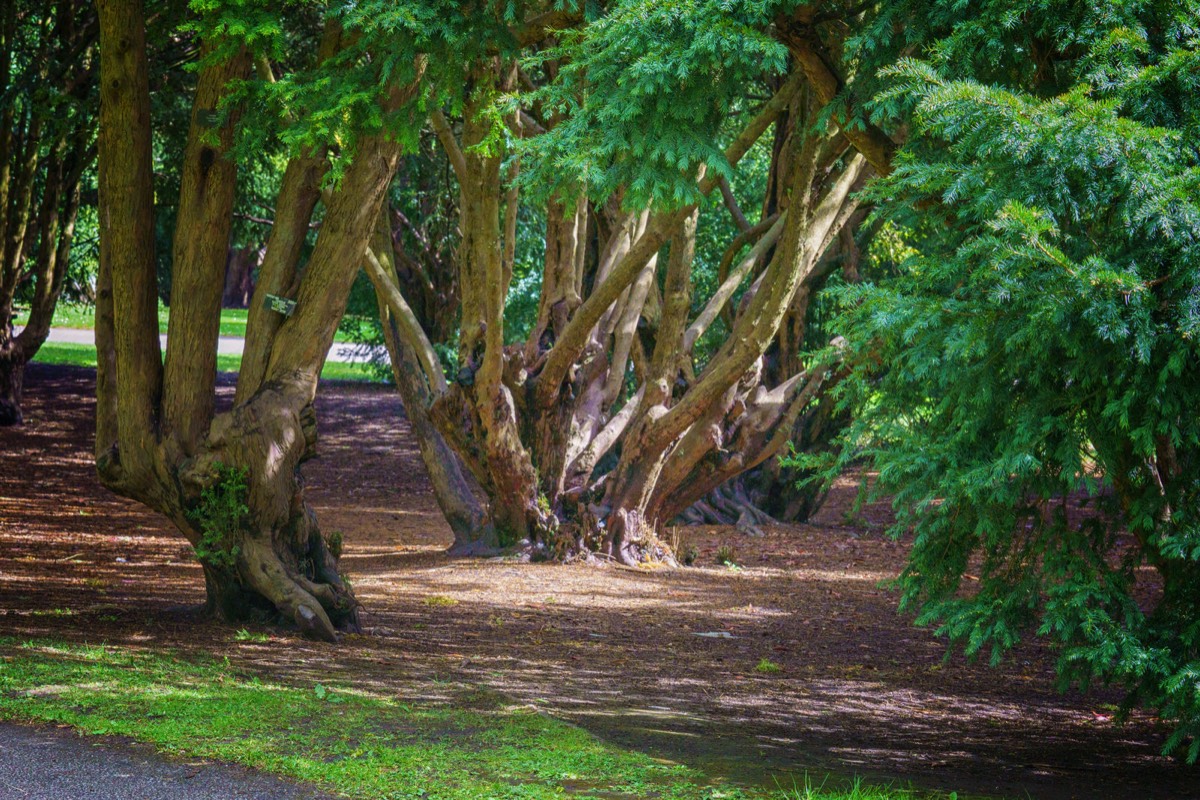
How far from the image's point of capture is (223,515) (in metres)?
7.17

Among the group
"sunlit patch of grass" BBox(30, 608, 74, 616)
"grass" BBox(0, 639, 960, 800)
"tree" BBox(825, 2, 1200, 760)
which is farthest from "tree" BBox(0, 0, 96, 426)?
"tree" BBox(825, 2, 1200, 760)

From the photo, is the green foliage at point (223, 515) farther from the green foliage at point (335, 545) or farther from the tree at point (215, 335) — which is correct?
the green foliage at point (335, 545)

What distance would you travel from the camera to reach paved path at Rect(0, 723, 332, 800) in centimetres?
428

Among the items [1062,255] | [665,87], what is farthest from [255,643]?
[1062,255]

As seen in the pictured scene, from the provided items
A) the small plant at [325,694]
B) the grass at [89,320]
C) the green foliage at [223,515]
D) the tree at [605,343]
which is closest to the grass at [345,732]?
the small plant at [325,694]

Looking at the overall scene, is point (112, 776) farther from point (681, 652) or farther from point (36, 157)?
point (36, 157)

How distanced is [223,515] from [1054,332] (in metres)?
5.01

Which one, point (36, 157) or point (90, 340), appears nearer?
point (36, 157)

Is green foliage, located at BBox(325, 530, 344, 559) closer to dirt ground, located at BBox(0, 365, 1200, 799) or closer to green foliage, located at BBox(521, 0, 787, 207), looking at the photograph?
dirt ground, located at BBox(0, 365, 1200, 799)

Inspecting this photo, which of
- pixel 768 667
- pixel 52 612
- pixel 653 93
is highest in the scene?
pixel 653 93

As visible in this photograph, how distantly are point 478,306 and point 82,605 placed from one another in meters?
4.14

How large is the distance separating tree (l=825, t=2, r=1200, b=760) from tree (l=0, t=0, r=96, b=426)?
1062 centimetres

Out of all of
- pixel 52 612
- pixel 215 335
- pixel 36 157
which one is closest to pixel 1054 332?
pixel 215 335

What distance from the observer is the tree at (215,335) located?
7148mm
